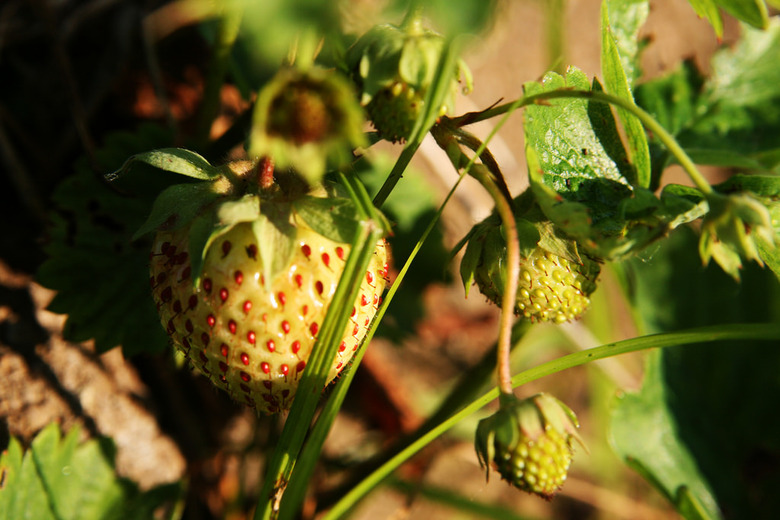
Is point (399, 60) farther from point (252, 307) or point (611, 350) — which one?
point (611, 350)

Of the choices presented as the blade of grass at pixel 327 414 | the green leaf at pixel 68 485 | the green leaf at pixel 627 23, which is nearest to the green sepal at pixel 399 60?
the blade of grass at pixel 327 414

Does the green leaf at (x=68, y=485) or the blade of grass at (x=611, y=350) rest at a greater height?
the blade of grass at (x=611, y=350)

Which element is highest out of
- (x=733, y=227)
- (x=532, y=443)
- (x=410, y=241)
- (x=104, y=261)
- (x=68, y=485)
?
(x=733, y=227)

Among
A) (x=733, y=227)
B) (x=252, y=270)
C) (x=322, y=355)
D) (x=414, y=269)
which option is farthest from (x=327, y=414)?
(x=414, y=269)

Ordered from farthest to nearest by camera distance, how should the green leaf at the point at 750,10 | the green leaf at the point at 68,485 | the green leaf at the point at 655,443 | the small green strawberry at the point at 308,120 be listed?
the green leaf at the point at 655,443 < the green leaf at the point at 68,485 < the green leaf at the point at 750,10 < the small green strawberry at the point at 308,120

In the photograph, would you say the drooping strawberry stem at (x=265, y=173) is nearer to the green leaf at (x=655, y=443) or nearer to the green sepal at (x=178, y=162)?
the green sepal at (x=178, y=162)

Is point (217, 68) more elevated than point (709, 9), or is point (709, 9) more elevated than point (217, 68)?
point (709, 9)

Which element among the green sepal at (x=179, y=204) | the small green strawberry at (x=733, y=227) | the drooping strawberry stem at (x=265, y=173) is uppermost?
the small green strawberry at (x=733, y=227)
